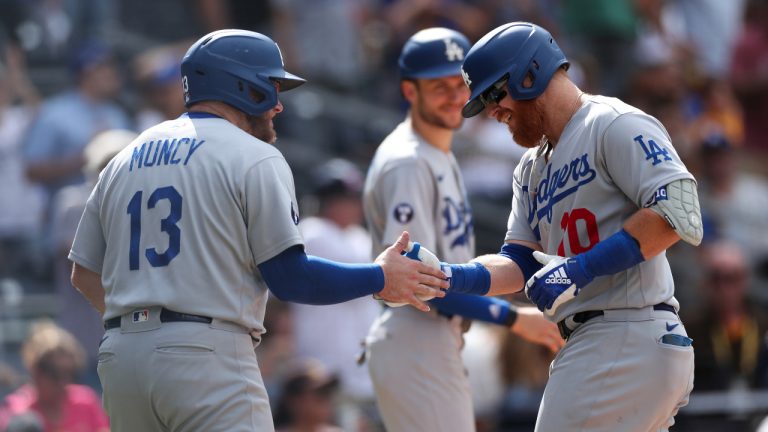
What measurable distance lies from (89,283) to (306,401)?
3.27 metres

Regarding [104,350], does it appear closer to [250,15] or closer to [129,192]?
[129,192]

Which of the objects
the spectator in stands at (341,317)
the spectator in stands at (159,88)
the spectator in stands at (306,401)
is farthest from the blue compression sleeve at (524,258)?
the spectator in stands at (159,88)

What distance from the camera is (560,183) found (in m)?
5.29

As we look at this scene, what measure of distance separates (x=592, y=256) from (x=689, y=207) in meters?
0.41

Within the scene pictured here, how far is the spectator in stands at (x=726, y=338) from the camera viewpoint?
9617mm

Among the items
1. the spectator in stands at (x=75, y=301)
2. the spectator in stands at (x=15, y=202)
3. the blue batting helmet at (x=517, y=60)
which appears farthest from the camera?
the spectator in stands at (x=15, y=202)

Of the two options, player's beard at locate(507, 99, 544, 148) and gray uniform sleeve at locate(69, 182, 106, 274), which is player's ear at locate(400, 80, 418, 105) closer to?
player's beard at locate(507, 99, 544, 148)

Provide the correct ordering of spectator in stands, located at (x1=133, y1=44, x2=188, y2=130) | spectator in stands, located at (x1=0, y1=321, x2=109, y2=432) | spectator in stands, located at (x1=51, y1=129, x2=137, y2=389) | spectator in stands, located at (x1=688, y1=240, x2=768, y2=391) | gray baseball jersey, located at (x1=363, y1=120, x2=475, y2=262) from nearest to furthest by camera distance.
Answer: gray baseball jersey, located at (x1=363, y1=120, x2=475, y2=262) < spectator in stands, located at (x1=0, y1=321, x2=109, y2=432) < spectator in stands, located at (x1=51, y1=129, x2=137, y2=389) < spectator in stands, located at (x1=688, y1=240, x2=768, y2=391) < spectator in stands, located at (x1=133, y1=44, x2=188, y2=130)

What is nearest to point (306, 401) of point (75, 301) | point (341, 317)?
point (341, 317)

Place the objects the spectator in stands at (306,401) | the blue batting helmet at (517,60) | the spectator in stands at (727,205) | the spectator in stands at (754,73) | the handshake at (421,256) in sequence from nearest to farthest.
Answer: the blue batting helmet at (517,60), the handshake at (421,256), the spectator in stands at (306,401), the spectator in stands at (727,205), the spectator in stands at (754,73)

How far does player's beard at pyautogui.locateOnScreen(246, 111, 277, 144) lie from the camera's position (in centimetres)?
541

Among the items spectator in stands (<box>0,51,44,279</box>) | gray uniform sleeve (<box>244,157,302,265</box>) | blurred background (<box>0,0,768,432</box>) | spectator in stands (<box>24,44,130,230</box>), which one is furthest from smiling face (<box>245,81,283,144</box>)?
spectator in stands (<box>0,51,44,279</box>)

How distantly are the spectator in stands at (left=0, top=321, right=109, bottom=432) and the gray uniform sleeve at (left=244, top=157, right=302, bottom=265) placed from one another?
3.66 m

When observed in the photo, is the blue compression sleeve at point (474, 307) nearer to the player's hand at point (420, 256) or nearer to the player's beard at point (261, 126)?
the player's hand at point (420, 256)
